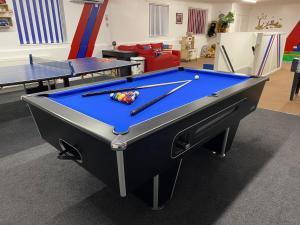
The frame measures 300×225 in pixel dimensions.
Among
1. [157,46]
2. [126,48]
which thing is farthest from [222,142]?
[157,46]

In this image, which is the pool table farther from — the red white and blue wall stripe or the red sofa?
the red white and blue wall stripe

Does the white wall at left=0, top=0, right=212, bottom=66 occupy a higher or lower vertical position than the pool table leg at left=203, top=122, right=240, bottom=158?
higher

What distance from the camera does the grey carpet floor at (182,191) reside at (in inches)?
60.9

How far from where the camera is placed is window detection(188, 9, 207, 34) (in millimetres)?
9020

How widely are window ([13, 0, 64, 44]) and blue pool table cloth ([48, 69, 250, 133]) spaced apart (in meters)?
3.82

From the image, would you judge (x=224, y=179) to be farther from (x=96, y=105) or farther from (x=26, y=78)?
(x=26, y=78)

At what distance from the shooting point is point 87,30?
563 centimetres

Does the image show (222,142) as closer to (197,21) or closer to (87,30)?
(87,30)

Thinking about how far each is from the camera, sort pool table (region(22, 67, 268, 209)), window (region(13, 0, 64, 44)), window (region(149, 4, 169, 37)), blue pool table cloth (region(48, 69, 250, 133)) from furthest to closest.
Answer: window (region(149, 4, 169, 37)) < window (region(13, 0, 64, 44)) < blue pool table cloth (region(48, 69, 250, 133)) < pool table (region(22, 67, 268, 209))

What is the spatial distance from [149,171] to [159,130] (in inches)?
9.5

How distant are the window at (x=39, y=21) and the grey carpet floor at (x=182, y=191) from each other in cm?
317

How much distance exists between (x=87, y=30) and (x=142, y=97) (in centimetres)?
470

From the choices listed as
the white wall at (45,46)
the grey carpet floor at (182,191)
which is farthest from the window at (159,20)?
the grey carpet floor at (182,191)

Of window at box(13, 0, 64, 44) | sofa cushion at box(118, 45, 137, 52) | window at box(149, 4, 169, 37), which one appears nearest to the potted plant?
window at box(149, 4, 169, 37)
